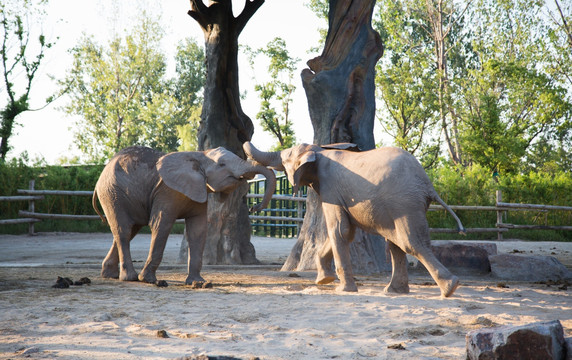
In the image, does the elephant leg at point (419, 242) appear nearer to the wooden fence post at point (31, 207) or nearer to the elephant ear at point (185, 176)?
the elephant ear at point (185, 176)

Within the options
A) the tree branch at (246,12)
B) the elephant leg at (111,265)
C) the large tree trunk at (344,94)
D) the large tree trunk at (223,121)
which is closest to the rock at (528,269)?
the large tree trunk at (344,94)

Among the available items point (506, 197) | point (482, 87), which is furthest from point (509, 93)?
point (506, 197)

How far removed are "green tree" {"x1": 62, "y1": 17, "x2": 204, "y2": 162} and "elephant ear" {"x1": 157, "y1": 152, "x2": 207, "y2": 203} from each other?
29.0m

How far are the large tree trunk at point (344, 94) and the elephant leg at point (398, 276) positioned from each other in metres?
2.05

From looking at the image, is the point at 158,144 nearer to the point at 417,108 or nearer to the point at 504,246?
the point at 417,108

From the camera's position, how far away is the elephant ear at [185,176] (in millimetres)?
6438

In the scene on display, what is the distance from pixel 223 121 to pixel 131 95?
2964cm

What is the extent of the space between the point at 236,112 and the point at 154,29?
29.0m

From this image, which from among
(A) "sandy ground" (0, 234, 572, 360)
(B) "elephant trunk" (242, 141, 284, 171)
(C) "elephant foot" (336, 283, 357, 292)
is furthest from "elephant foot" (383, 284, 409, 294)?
(B) "elephant trunk" (242, 141, 284, 171)

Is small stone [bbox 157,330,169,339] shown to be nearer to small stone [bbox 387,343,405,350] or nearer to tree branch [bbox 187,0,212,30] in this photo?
small stone [bbox 387,343,405,350]

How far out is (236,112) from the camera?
959 centimetres

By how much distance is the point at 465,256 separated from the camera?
329 inches

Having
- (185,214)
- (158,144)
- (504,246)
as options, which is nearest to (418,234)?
(185,214)

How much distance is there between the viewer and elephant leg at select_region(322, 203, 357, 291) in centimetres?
595
